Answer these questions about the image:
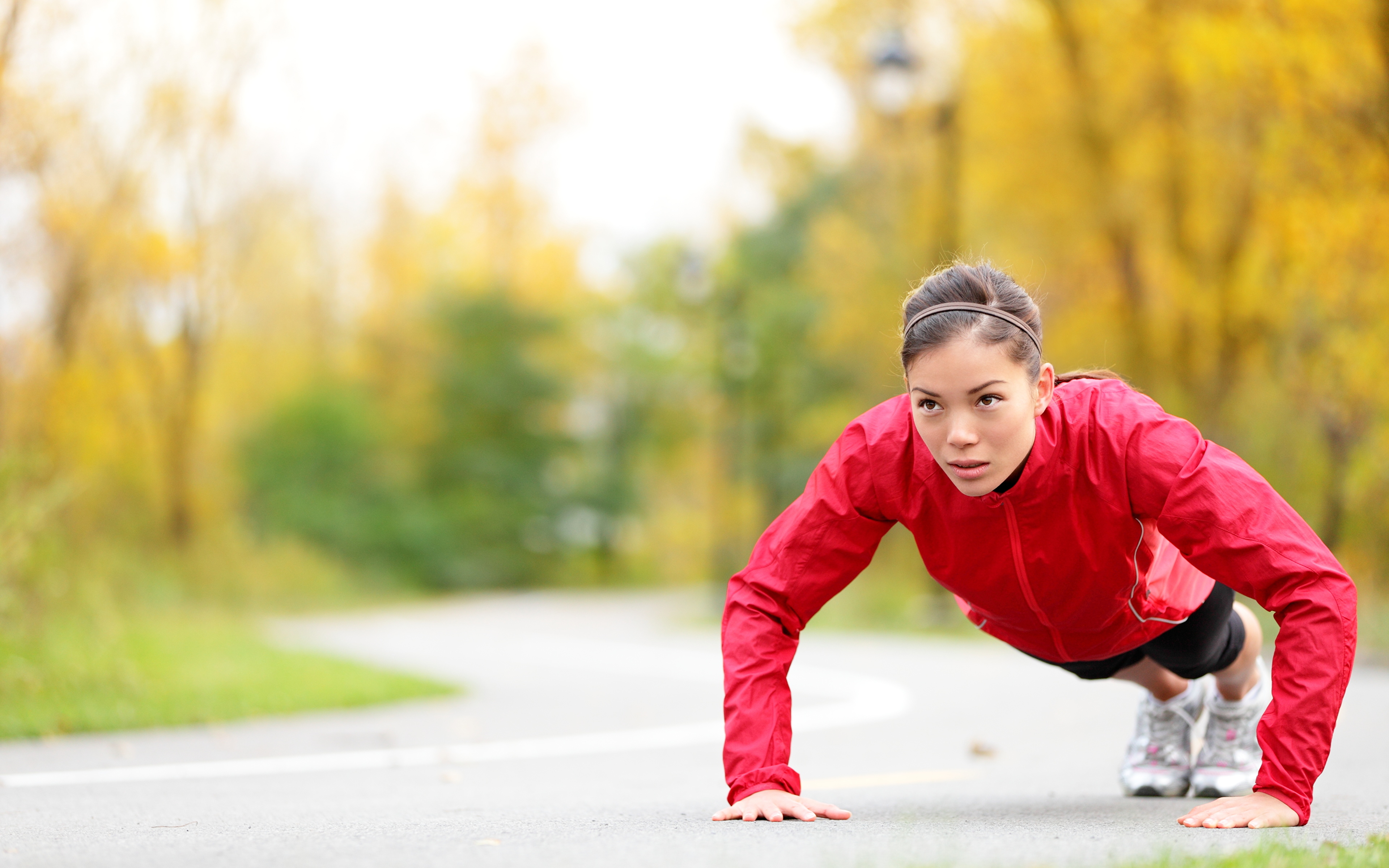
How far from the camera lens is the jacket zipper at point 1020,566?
3.61 m

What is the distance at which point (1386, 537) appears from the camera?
17.1m

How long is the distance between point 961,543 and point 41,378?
383 inches

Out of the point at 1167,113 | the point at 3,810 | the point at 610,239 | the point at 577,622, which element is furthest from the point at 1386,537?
the point at 610,239

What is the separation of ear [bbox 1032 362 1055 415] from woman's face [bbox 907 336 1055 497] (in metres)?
0.09

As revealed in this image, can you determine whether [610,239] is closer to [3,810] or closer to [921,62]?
[921,62]

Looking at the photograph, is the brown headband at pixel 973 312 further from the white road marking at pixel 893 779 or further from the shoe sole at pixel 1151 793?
the white road marking at pixel 893 779

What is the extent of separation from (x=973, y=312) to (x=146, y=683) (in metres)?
7.13

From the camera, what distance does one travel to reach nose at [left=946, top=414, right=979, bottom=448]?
3.39 metres

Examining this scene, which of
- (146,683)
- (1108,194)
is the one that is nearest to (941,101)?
(1108,194)

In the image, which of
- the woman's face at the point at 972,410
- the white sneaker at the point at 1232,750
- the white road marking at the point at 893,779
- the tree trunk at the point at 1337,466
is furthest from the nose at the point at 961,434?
the tree trunk at the point at 1337,466

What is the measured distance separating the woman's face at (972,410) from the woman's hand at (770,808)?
3.06ft

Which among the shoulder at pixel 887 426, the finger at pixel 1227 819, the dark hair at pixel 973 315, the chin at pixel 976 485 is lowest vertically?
the finger at pixel 1227 819

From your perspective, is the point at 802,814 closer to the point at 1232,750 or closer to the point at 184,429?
the point at 1232,750

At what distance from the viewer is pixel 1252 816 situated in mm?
3432
